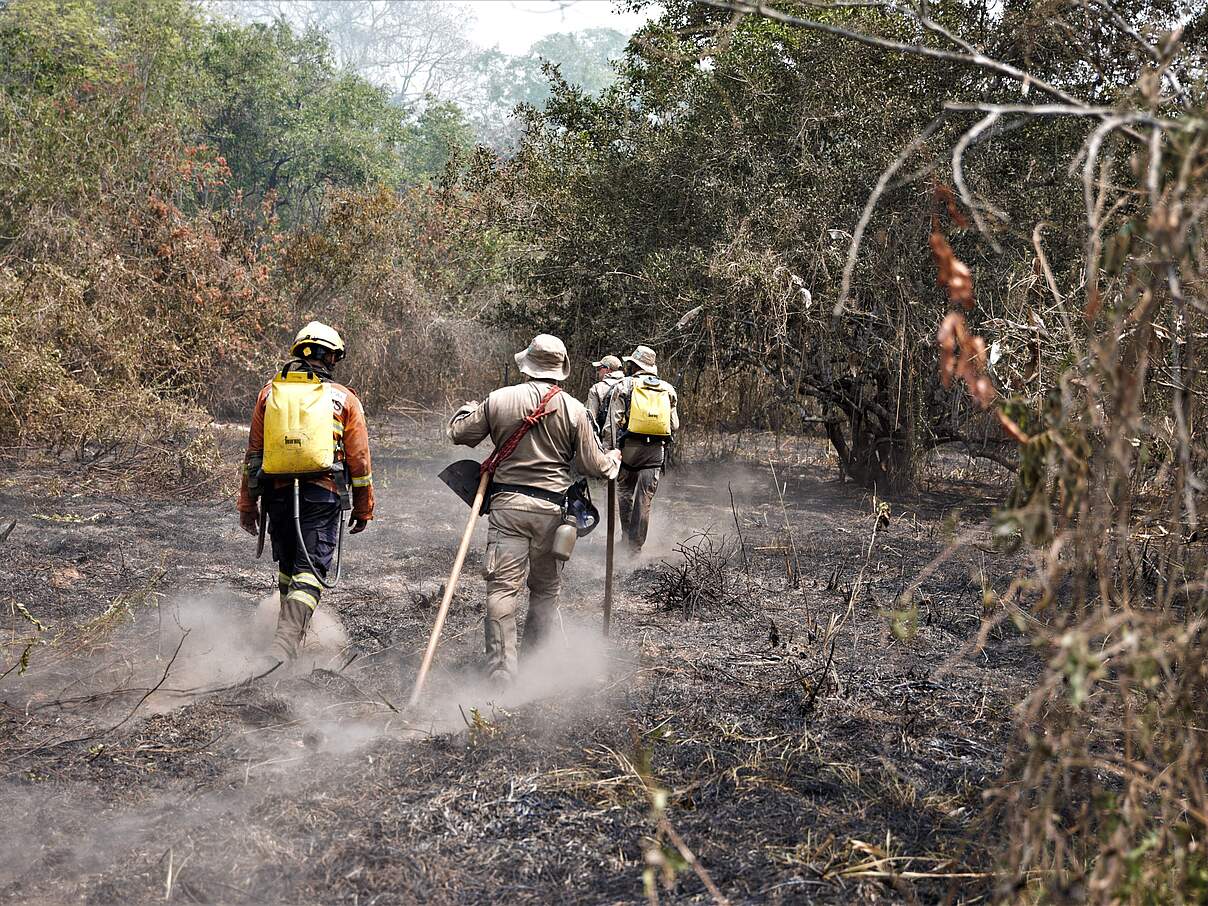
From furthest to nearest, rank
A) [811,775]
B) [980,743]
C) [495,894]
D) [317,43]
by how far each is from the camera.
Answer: [317,43]
[980,743]
[811,775]
[495,894]

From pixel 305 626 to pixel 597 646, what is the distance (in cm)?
168

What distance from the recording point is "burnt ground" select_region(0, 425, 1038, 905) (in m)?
3.64

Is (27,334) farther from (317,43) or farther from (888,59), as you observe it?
(317,43)

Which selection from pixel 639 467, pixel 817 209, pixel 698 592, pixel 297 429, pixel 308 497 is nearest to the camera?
pixel 297 429

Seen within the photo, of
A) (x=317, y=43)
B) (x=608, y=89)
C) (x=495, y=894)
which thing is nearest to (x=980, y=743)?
(x=495, y=894)

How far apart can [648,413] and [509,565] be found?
3.84 metres

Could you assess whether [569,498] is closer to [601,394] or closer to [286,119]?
[601,394]

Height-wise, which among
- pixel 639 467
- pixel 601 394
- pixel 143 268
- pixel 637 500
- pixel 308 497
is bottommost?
pixel 637 500

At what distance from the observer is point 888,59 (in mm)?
11625

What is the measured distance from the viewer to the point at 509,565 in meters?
5.82

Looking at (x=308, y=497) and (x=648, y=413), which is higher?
(x=648, y=413)

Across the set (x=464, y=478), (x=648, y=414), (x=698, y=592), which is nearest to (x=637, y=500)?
(x=648, y=414)

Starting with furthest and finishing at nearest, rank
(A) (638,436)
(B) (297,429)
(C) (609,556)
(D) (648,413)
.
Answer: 1. (A) (638,436)
2. (D) (648,413)
3. (C) (609,556)
4. (B) (297,429)

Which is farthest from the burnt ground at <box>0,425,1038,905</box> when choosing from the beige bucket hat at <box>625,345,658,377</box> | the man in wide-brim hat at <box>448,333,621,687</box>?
the beige bucket hat at <box>625,345,658,377</box>
